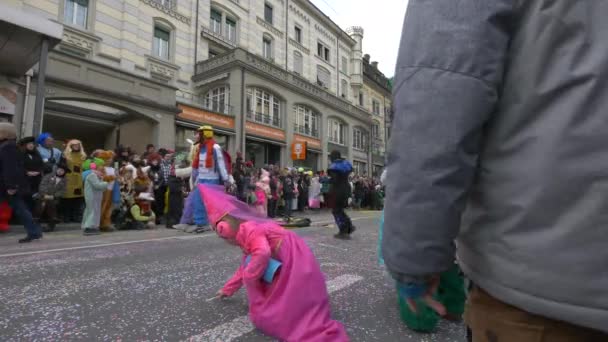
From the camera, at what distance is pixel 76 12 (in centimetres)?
1563

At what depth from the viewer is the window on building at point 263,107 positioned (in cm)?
2102

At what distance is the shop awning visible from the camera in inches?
292

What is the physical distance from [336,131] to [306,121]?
4.71 meters

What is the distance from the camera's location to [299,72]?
2831 centimetres

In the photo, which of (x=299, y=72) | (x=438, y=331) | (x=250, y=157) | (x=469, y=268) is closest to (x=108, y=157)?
(x=438, y=331)

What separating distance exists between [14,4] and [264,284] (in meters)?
17.1

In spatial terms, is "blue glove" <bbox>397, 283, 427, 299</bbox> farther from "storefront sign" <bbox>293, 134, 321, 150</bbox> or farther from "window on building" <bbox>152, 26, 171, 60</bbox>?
"storefront sign" <bbox>293, 134, 321, 150</bbox>

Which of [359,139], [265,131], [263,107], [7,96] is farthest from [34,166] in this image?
[359,139]

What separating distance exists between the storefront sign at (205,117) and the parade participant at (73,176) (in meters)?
8.81

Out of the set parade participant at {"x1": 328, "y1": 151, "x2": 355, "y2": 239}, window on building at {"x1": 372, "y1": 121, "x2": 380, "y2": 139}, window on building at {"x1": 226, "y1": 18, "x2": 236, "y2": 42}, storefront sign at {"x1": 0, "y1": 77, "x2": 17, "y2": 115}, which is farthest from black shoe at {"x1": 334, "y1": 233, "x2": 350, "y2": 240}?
window on building at {"x1": 372, "y1": 121, "x2": 380, "y2": 139}

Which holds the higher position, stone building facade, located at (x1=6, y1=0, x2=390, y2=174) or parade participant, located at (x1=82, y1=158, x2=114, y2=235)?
stone building facade, located at (x1=6, y1=0, x2=390, y2=174)

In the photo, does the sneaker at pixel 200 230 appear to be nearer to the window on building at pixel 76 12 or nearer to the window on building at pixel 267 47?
the window on building at pixel 76 12

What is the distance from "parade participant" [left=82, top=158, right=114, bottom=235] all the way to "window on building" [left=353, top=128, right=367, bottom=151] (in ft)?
88.7

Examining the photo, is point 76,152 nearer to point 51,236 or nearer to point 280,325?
point 51,236
